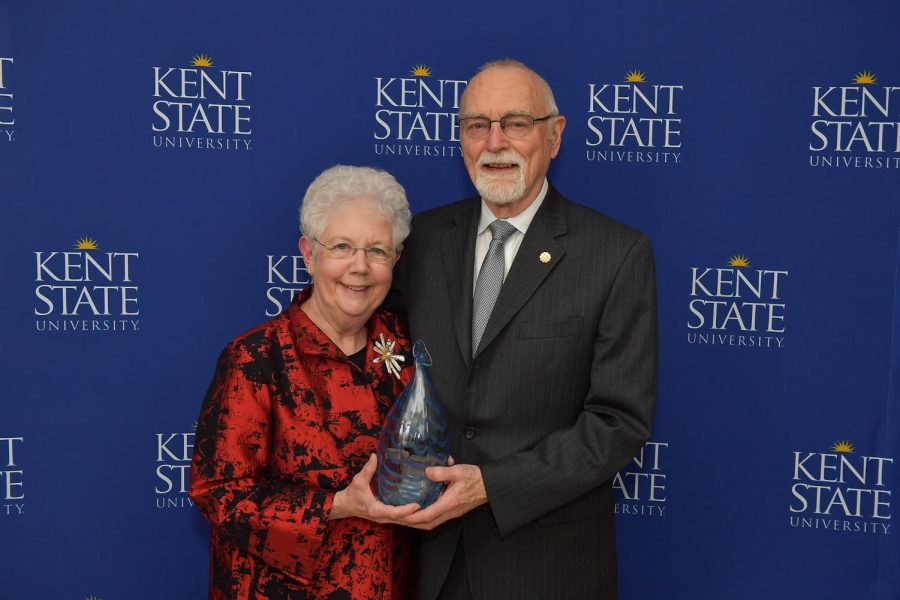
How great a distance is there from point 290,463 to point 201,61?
150cm

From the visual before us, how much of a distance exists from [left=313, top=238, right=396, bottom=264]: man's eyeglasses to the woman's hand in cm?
48

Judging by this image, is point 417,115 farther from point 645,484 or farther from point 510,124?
point 645,484

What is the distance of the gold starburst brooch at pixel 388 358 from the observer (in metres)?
2.03

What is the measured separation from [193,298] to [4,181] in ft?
2.32

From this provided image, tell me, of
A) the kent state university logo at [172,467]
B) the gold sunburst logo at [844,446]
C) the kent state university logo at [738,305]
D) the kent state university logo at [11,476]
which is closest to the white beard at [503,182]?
the kent state university logo at [738,305]

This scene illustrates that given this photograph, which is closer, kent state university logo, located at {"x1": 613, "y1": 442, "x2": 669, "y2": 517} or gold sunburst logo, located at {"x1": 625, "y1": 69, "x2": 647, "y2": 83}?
gold sunburst logo, located at {"x1": 625, "y1": 69, "x2": 647, "y2": 83}

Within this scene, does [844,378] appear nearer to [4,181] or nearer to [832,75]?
[832,75]

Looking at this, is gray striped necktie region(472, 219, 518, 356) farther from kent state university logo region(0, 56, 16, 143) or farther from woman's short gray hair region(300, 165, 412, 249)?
kent state university logo region(0, 56, 16, 143)

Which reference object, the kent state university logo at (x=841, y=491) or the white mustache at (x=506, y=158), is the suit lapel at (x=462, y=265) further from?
the kent state university logo at (x=841, y=491)

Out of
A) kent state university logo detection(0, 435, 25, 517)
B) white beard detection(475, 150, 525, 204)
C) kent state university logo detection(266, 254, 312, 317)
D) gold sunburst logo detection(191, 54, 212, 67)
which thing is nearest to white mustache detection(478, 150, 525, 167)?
white beard detection(475, 150, 525, 204)

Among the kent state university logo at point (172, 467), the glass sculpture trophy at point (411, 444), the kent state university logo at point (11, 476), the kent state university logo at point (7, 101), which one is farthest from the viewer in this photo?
the kent state university logo at point (172, 467)

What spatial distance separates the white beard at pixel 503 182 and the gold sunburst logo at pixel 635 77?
899mm

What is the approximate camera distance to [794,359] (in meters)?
2.80

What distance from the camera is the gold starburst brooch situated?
2.03 m
